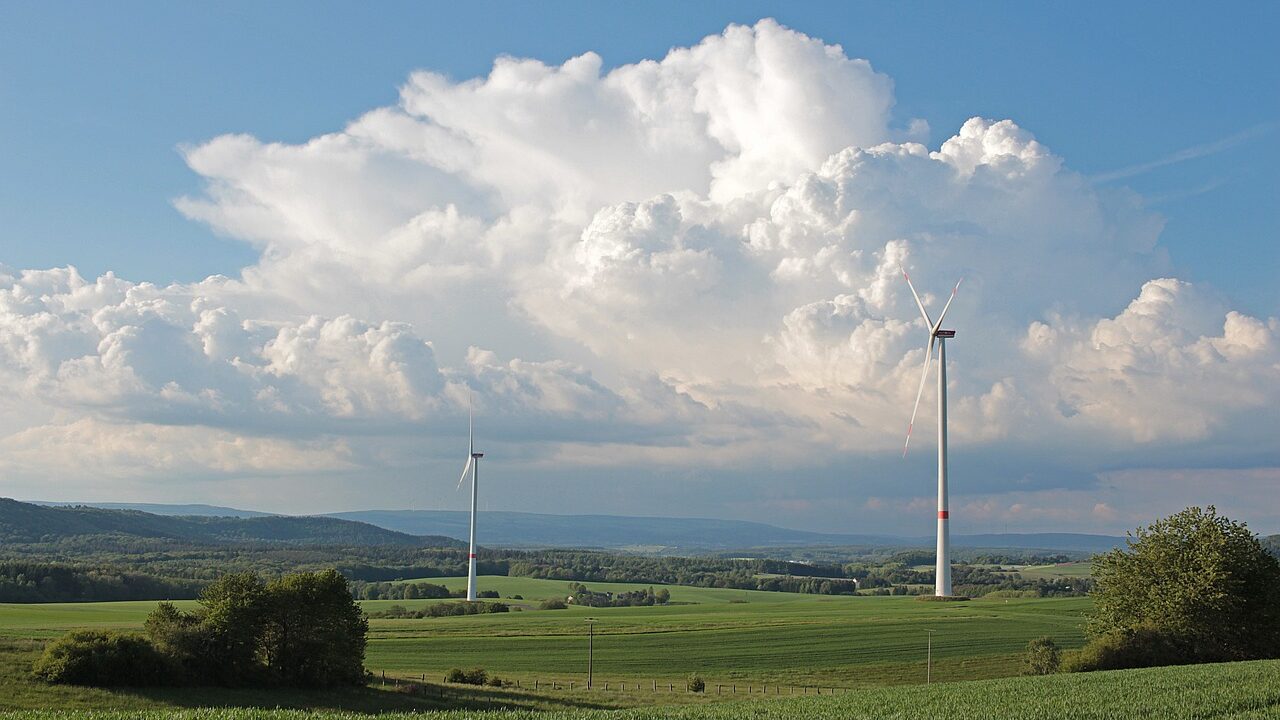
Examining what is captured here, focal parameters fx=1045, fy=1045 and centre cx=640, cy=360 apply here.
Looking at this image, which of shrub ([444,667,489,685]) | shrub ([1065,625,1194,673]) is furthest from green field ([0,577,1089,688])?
shrub ([1065,625,1194,673])

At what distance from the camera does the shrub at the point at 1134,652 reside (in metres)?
63.3

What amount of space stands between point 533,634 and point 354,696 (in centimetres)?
3880

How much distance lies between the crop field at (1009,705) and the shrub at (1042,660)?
3379 centimetres

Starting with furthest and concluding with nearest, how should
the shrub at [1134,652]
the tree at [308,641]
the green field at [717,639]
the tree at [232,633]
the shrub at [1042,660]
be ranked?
the green field at [717,639] → the shrub at [1042,660] → the tree at [308,641] → the tree at [232,633] → the shrub at [1134,652]

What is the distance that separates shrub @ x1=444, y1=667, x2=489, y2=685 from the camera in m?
72.1

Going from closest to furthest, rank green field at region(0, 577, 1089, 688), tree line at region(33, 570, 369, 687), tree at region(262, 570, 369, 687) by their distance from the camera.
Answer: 1. tree line at region(33, 570, 369, 687)
2. tree at region(262, 570, 369, 687)
3. green field at region(0, 577, 1089, 688)

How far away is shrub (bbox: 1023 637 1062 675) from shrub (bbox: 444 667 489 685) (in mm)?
38244

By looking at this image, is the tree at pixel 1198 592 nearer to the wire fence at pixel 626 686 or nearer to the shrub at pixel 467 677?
the wire fence at pixel 626 686

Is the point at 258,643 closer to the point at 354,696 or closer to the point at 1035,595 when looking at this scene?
the point at 354,696

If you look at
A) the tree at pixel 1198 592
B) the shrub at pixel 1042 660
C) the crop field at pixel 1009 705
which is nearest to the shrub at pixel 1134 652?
the tree at pixel 1198 592

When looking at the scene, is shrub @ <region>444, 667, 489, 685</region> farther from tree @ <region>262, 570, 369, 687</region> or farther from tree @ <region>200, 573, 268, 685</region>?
tree @ <region>200, 573, 268, 685</region>

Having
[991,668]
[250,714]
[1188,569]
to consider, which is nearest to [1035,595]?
[991,668]

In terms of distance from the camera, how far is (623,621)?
115688 millimetres

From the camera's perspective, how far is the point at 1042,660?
74562mm
